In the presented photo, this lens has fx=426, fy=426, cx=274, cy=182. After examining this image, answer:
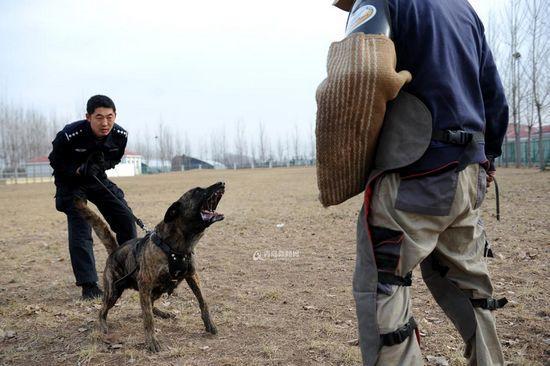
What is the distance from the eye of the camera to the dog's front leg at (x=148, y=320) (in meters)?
3.36

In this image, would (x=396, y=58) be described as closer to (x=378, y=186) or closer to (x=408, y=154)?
(x=408, y=154)

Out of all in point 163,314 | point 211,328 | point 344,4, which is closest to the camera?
point 344,4

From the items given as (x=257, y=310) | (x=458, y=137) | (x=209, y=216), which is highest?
(x=458, y=137)

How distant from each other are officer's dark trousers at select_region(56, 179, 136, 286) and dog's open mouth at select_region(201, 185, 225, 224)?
1784 millimetres

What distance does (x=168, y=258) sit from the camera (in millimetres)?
3471

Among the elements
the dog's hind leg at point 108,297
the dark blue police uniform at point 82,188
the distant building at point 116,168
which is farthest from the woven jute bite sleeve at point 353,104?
the distant building at point 116,168

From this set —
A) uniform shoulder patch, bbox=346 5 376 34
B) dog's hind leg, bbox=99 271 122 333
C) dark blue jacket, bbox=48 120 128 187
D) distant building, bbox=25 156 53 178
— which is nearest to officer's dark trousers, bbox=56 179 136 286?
dark blue jacket, bbox=48 120 128 187

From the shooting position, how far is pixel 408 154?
167cm

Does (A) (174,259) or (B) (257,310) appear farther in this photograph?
(B) (257,310)

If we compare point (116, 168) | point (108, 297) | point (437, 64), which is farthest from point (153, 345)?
point (116, 168)

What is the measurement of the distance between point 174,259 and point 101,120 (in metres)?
1.95

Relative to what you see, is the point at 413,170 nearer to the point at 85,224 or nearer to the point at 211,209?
the point at 211,209

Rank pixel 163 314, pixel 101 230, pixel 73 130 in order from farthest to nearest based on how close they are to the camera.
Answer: pixel 73 130 → pixel 101 230 → pixel 163 314

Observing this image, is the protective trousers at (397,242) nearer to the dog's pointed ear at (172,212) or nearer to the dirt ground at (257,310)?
the dirt ground at (257,310)
